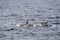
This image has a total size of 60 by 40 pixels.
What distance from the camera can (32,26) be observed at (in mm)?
16031

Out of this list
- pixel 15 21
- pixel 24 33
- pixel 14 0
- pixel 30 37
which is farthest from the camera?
pixel 14 0

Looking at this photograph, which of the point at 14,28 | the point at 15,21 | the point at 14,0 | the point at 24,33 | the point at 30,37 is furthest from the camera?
the point at 14,0

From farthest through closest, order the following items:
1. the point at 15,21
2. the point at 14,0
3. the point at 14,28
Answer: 1. the point at 14,0
2. the point at 15,21
3. the point at 14,28

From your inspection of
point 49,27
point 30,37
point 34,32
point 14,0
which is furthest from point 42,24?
point 14,0

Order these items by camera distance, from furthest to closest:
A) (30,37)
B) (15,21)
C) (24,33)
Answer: (15,21), (24,33), (30,37)

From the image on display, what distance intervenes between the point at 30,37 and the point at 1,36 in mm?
1694

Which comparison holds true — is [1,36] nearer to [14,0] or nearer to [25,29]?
[25,29]

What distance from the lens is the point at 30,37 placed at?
13.6m

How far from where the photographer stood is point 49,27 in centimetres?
1575

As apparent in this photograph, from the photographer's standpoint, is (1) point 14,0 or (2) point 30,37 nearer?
(2) point 30,37

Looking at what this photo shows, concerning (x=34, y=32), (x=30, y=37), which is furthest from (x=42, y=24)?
(x=30, y=37)

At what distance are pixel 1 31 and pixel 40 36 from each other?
2744mm

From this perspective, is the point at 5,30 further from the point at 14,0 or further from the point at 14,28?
the point at 14,0

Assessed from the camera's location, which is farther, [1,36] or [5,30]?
[5,30]
